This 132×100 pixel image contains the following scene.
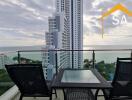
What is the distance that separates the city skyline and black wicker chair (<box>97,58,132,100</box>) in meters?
5.19

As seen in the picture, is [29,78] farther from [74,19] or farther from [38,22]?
[38,22]

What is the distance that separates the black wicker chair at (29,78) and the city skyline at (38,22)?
5.00 meters

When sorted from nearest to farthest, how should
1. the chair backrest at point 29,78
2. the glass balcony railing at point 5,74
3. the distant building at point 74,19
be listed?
the chair backrest at point 29,78 < the glass balcony railing at point 5,74 < the distant building at point 74,19

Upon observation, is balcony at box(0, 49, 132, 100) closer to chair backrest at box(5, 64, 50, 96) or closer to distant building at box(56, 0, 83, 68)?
chair backrest at box(5, 64, 50, 96)

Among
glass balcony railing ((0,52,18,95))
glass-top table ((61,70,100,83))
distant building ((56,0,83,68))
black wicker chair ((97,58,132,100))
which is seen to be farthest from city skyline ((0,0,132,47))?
black wicker chair ((97,58,132,100))

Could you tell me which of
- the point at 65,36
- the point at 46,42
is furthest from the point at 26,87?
the point at 65,36

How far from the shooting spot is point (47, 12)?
12.8 metres

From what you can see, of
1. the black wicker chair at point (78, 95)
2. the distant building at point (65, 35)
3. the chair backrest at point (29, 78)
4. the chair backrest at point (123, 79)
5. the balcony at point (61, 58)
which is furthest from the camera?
the distant building at point (65, 35)

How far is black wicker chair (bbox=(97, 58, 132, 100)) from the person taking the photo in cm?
280

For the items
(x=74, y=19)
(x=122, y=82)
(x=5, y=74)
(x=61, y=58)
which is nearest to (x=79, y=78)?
(x=122, y=82)

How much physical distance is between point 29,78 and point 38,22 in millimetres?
8924


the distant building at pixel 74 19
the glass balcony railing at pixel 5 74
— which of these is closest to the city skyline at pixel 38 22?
the distant building at pixel 74 19

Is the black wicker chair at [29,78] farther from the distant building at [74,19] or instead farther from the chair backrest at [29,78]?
the distant building at [74,19]

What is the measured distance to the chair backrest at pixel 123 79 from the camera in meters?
2.79
